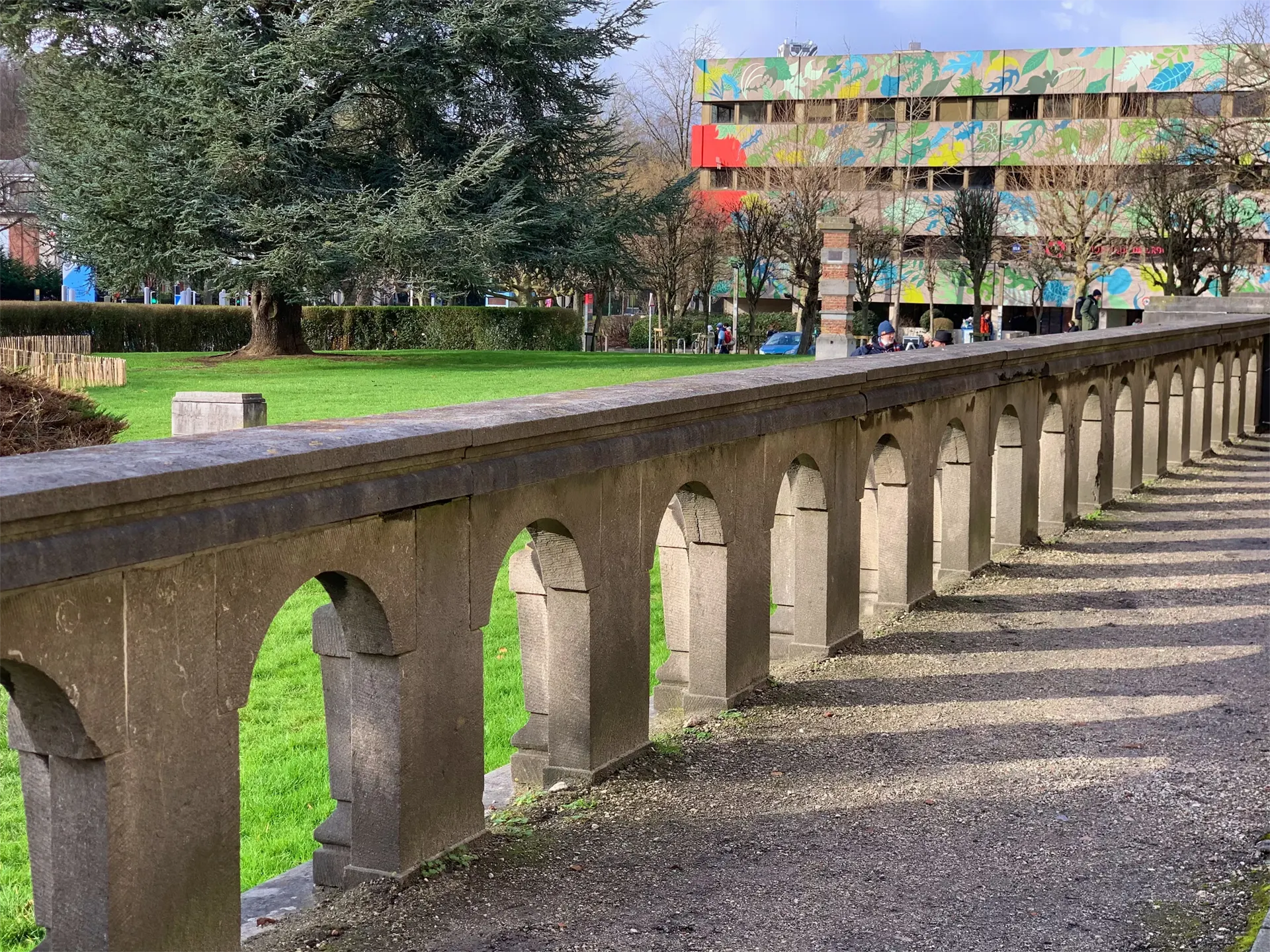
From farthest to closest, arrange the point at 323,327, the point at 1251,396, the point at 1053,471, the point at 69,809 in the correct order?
the point at 323,327 < the point at 1251,396 < the point at 1053,471 < the point at 69,809

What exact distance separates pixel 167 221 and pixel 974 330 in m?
29.6

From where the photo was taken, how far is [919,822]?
517 centimetres

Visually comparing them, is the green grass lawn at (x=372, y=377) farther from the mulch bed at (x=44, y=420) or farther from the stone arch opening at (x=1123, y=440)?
the stone arch opening at (x=1123, y=440)

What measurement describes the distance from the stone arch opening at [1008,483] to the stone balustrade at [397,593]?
258cm

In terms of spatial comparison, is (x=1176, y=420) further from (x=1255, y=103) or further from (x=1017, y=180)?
(x=1017, y=180)

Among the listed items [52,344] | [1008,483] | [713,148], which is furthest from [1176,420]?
[713,148]

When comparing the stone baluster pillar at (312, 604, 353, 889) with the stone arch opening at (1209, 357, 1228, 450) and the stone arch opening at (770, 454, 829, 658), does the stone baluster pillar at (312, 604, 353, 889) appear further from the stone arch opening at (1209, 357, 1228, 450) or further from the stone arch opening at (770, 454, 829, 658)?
the stone arch opening at (1209, 357, 1228, 450)

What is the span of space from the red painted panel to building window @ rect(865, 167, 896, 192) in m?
7.83

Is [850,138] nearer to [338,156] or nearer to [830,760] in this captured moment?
[338,156]

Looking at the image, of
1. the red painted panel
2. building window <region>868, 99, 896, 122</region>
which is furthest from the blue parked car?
the red painted panel

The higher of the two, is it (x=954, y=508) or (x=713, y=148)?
(x=713, y=148)

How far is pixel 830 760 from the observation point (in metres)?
5.88

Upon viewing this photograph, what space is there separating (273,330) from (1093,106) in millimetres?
42807

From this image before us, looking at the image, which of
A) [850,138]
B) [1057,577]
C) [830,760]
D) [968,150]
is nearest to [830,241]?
[1057,577]
